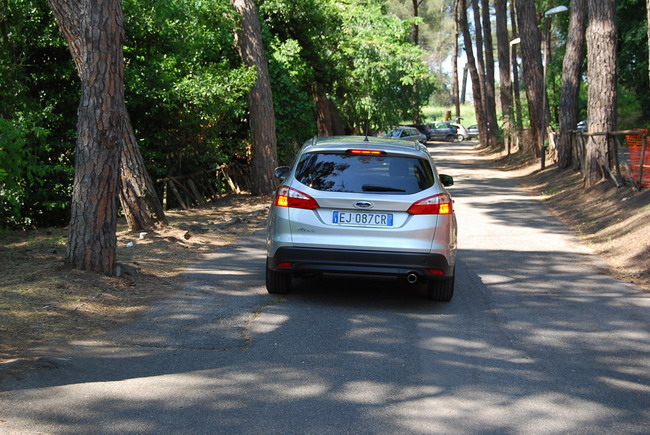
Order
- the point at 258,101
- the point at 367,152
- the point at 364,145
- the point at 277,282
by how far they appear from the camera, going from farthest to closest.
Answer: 1. the point at 258,101
2. the point at 277,282
3. the point at 364,145
4. the point at 367,152

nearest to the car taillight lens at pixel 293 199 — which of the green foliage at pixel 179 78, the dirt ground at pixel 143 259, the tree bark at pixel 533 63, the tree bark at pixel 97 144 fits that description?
the dirt ground at pixel 143 259

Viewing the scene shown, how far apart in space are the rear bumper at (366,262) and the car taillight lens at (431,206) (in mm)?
434

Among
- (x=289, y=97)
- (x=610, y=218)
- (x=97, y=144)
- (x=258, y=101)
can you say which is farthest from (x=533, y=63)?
(x=97, y=144)

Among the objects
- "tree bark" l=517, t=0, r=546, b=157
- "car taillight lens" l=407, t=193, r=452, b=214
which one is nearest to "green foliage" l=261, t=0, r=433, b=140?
"tree bark" l=517, t=0, r=546, b=157

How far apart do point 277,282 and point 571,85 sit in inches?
749

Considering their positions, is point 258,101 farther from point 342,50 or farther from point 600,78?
point 600,78

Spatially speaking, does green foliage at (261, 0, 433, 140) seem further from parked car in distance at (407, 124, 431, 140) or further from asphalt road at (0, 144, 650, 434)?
parked car in distance at (407, 124, 431, 140)

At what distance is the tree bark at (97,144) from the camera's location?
→ 8648mm

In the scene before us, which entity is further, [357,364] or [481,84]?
[481,84]

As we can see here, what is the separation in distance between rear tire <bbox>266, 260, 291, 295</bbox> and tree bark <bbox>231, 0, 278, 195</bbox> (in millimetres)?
12159

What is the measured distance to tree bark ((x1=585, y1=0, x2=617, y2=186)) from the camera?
62.1 feet

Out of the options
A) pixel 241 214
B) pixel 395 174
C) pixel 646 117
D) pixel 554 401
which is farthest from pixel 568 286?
pixel 646 117

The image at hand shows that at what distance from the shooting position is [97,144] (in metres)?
8.66

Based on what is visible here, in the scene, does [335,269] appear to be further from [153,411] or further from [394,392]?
[153,411]
